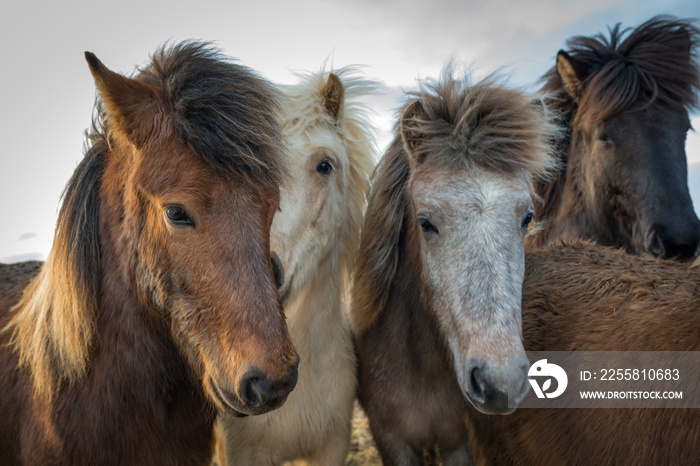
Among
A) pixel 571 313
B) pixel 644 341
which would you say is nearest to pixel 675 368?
pixel 644 341

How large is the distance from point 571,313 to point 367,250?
1325 millimetres

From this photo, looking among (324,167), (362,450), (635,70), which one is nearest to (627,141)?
(635,70)

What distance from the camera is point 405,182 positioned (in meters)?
3.11

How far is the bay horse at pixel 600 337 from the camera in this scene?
1.93 metres

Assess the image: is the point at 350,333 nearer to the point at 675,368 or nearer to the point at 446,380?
the point at 446,380

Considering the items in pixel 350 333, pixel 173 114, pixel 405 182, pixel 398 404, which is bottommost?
pixel 398 404

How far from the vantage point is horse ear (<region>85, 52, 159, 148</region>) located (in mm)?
1931

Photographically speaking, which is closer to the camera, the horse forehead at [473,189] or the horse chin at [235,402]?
the horse chin at [235,402]

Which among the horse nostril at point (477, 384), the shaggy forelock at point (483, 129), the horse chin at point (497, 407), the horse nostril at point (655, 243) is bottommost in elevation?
the horse chin at point (497, 407)

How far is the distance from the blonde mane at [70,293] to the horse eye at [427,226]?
1611 mm

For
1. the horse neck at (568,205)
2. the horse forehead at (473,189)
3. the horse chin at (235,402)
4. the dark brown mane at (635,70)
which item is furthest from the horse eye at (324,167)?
the dark brown mane at (635,70)

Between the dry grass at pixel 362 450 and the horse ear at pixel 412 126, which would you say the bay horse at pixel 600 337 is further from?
the dry grass at pixel 362 450

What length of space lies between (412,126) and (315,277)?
1130mm

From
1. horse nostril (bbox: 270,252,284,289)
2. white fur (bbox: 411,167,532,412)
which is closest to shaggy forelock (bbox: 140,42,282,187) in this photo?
horse nostril (bbox: 270,252,284,289)
